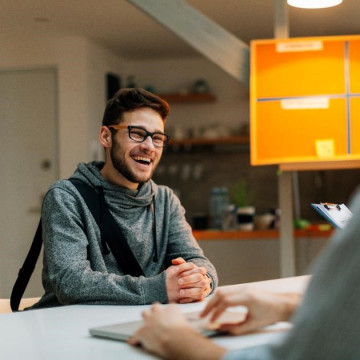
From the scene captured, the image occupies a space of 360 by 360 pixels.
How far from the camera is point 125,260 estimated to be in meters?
2.20

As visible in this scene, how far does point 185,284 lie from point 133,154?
1.89 feet

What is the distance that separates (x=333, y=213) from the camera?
2.01 m

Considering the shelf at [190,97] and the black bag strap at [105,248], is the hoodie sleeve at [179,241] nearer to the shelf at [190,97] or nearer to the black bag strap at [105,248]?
the black bag strap at [105,248]

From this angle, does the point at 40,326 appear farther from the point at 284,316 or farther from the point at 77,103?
the point at 77,103

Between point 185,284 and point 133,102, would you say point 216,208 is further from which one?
point 185,284

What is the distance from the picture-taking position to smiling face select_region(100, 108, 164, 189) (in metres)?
2.32

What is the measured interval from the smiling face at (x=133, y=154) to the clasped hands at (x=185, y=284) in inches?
18.8

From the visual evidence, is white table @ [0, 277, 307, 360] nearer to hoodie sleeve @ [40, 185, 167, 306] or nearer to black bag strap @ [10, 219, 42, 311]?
hoodie sleeve @ [40, 185, 167, 306]

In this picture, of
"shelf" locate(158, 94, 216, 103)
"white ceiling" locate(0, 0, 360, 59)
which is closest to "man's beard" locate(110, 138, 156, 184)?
"white ceiling" locate(0, 0, 360, 59)

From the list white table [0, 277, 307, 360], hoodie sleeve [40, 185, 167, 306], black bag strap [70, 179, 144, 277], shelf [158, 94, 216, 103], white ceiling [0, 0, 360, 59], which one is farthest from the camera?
shelf [158, 94, 216, 103]

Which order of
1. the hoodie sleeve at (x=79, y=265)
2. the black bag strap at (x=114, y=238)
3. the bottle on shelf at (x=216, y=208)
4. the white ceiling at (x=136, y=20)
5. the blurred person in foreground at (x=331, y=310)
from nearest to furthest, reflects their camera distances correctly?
the blurred person in foreground at (x=331, y=310) → the hoodie sleeve at (x=79, y=265) → the black bag strap at (x=114, y=238) → the white ceiling at (x=136, y=20) → the bottle on shelf at (x=216, y=208)

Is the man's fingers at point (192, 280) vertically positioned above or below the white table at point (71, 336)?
above

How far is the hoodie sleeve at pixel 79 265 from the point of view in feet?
6.22

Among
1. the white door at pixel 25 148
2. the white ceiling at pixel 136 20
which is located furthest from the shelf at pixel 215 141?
the white door at pixel 25 148
